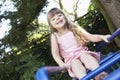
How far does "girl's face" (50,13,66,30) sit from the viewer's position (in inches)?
121

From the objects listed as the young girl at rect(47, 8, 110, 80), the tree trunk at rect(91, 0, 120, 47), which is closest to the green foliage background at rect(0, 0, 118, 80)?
the tree trunk at rect(91, 0, 120, 47)

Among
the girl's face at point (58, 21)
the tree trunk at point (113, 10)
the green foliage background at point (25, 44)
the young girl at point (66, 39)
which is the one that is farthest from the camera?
the green foliage background at point (25, 44)

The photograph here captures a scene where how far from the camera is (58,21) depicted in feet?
10.1

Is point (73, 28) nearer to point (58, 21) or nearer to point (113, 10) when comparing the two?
point (58, 21)

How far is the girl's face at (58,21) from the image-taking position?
10.1 feet

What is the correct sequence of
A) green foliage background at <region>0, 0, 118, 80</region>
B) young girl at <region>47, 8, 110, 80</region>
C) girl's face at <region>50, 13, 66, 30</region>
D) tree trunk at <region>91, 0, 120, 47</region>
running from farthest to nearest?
green foliage background at <region>0, 0, 118, 80</region> < tree trunk at <region>91, 0, 120, 47</region> < girl's face at <region>50, 13, 66, 30</region> < young girl at <region>47, 8, 110, 80</region>

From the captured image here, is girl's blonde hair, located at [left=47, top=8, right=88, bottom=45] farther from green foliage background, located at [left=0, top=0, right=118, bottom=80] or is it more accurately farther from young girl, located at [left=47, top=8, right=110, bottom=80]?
green foliage background, located at [left=0, top=0, right=118, bottom=80]

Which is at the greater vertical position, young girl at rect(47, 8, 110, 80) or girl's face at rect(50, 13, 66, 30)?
girl's face at rect(50, 13, 66, 30)

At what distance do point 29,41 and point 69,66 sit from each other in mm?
2397

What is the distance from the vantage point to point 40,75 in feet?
8.01

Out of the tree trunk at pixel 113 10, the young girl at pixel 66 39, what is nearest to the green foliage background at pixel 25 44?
the tree trunk at pixel 113 10

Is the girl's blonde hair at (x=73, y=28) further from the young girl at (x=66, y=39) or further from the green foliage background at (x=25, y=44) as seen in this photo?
the green foliage background at (x=25, y=44)

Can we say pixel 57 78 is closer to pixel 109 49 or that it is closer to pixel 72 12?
pixel 109 49

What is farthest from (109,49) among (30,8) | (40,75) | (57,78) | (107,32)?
(40,75)
